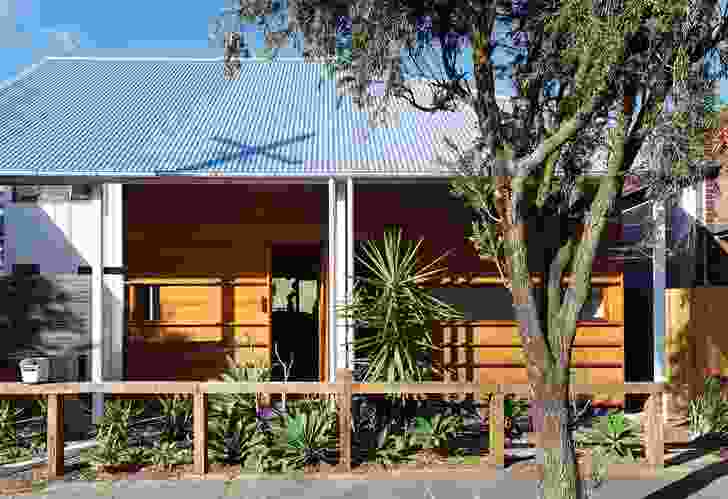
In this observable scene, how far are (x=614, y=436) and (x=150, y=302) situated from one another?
238 inches

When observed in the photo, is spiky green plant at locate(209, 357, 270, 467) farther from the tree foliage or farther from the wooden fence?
the tree foliage

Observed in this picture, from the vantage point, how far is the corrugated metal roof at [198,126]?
6746mm

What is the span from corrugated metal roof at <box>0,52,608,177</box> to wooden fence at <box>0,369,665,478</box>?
89.5 inches

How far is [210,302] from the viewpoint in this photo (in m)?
8.52

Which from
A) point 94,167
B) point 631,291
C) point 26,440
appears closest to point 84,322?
point 26,440

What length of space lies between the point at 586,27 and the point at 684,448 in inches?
179

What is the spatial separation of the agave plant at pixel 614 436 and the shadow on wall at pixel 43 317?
5.75 m

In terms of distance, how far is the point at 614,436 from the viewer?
19.2 feet

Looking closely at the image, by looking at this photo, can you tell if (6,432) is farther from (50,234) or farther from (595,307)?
(595,307)

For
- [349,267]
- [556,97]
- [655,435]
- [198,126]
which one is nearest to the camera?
[556,97]

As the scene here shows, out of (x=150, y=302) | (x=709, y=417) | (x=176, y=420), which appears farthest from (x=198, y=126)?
(x=709, y=417)

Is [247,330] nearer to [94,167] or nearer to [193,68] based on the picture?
[94,167]

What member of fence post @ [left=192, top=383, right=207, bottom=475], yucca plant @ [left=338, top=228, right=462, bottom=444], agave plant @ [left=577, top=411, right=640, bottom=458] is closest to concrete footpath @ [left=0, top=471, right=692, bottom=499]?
fence post @ [left=192, top=383, right=207, bottom=475]

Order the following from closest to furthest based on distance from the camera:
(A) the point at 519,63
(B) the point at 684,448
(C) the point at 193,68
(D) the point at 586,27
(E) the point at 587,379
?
(D) the point at 586,27 → (A) the point at 519,63 → (B) the point at 684,448 → (E) the point at 587,379 → (C) the point at 193,68
